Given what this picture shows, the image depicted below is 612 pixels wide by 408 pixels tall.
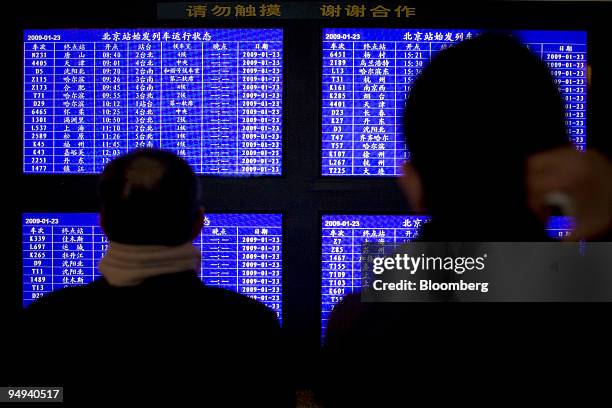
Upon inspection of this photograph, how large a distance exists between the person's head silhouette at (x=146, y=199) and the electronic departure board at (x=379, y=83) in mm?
623

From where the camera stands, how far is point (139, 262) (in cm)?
110

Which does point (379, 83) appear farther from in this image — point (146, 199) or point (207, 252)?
point (146, 199)

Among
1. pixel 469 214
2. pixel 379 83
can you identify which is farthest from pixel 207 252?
pixel 469 214

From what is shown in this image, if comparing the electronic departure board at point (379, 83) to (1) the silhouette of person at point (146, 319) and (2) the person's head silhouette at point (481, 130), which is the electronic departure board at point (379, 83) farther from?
(2) the person's head silhouette at point (481, 130)

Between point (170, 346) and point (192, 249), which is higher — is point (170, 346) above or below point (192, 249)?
below

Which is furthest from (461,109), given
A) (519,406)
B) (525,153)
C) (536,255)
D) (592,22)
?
(592,22)

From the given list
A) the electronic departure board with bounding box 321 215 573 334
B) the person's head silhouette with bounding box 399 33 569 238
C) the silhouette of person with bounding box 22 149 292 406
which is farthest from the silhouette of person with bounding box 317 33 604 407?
the electronic departure board with bounding box 321 215 573 334

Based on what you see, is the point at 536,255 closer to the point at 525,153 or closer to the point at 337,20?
the point at 525,153

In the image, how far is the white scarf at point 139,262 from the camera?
1101 mm

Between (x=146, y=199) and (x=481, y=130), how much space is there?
2.17ft

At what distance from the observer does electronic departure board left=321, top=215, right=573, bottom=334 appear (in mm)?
1651

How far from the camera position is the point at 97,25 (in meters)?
1.66

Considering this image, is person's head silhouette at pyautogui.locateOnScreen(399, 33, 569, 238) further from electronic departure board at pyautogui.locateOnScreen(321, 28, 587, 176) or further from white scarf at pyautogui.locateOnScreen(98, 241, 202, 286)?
electronic departure board at pyautogui.locateOnScreen(321, 28, 587, 176)

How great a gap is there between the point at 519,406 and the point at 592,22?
132 centimetres
